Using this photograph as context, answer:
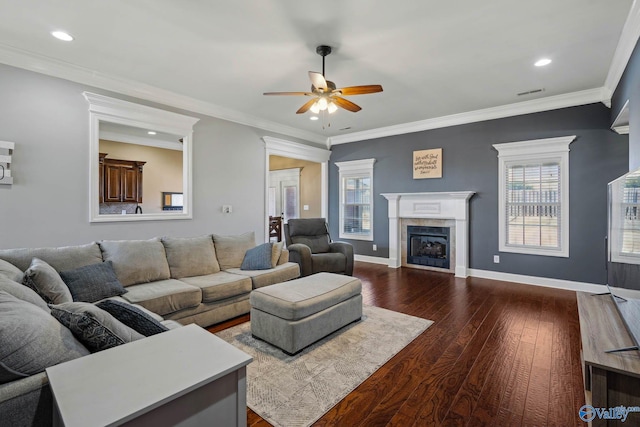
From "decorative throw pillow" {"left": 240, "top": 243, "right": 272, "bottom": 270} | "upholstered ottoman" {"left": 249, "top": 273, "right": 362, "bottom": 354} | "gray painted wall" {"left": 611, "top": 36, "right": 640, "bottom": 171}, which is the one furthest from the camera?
"decorative throw pillow" {"left": 240, "top": 243, "right": 272, "bottom": 270}

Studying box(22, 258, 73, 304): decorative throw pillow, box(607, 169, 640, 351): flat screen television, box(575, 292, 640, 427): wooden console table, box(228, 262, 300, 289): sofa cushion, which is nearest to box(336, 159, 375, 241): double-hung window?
box(228, 262, 300, 289): sofa cushion

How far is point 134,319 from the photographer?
1.59 meters

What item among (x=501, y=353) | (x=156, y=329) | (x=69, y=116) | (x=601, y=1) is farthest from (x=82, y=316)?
(x=601, y=1)

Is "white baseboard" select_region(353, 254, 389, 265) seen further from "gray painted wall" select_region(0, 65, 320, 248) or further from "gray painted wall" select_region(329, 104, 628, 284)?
"gray painted wall" select_region(0, 65, 320, 248)

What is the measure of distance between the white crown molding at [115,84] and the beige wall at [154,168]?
3327 millimetres

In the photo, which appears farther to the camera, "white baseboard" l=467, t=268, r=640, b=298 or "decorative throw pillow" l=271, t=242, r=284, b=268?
"white baseboard" l=467, t=268, r=640, b=298

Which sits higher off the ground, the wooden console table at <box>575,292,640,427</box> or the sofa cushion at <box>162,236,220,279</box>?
the sofa cushion at <box>162,236,220,279</box>

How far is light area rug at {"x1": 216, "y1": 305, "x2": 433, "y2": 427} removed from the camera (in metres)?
1.88

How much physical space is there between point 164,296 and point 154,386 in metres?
1.90

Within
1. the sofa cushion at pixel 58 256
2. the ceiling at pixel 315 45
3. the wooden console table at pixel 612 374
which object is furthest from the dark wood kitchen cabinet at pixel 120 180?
the wooden console table at pixel 612 374

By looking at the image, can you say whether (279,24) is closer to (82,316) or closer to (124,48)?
(124,48)

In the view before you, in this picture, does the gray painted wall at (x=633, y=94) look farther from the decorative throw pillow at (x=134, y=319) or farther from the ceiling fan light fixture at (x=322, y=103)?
the decorative throw pillow at (x=134, y=319)

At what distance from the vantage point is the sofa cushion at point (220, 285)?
300 cm

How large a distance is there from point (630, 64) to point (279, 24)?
3.45 meters
